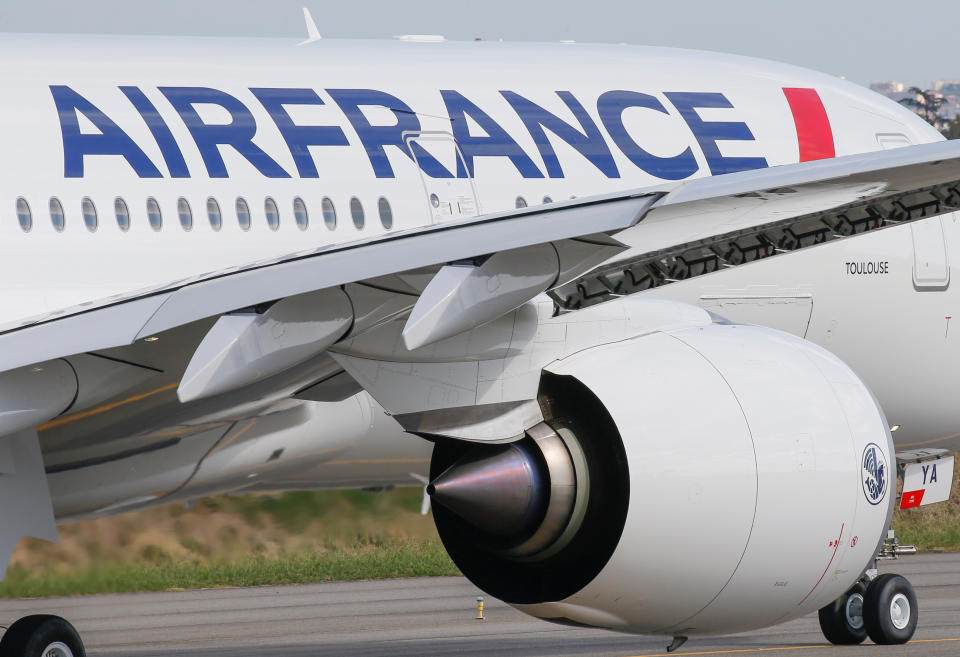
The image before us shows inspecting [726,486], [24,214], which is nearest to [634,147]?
[726,486]

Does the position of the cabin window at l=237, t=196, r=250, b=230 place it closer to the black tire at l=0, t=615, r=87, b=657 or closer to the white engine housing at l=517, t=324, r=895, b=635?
the black tire at l=0, t=615, r=87, b=657

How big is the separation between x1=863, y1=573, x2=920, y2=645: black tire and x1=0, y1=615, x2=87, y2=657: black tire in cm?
664

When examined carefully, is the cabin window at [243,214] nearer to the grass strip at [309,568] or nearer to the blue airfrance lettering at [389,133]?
the blue airfrance lettering at [389,133]

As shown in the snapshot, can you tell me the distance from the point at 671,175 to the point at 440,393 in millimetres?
4509

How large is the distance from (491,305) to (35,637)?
4.37 m

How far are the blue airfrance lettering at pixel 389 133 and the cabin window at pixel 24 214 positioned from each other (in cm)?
33

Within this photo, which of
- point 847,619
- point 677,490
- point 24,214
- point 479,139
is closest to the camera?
point 677,490

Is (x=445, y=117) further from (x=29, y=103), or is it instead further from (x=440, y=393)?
(x=440, y=393)

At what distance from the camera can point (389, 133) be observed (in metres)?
10.5

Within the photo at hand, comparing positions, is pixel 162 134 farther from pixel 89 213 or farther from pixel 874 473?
pixel 874 473

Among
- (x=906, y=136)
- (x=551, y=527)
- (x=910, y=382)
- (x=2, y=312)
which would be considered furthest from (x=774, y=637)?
(x=2, y=312)

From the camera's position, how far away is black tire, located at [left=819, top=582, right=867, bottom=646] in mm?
13188

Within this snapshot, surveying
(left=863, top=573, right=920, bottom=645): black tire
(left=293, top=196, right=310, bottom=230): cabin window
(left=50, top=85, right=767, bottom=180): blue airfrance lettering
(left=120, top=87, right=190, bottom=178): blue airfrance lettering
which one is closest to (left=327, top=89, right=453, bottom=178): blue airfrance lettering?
(left=50, top=85, right=767, bottom=180): blue airfrance lettering

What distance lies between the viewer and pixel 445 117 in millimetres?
10703
